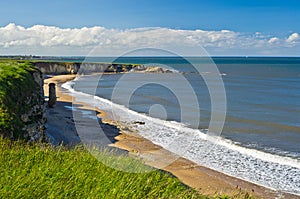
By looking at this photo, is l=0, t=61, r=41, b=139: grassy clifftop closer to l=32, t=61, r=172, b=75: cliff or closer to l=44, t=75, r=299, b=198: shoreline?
l=44, t=75, r=299, b=198: shoreline

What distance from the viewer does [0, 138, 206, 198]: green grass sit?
5836 mm

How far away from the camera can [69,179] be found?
6.46 meters

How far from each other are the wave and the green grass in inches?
400

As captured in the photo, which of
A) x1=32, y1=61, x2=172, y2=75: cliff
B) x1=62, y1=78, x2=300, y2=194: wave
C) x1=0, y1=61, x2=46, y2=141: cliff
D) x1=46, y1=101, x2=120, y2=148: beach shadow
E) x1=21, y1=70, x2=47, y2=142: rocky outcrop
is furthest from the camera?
x1=32, y1=61, x2=172, y2=75: cliff

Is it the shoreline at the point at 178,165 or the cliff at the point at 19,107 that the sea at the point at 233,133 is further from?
the cliff at the point at 19,107

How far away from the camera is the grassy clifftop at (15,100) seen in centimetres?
1270

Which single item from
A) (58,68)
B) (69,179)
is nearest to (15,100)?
(69,179)

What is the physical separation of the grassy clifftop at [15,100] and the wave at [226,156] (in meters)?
8.95

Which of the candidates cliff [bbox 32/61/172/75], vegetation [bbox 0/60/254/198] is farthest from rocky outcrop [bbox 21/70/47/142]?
cliff [bbox 32/61/172/75]

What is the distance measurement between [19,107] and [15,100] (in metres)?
0.56

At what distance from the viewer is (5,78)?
54.7ft

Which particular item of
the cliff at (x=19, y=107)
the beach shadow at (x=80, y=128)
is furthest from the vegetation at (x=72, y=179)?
the beach shadow at (x=80, y=128)

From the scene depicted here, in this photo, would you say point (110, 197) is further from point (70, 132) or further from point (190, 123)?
point (190, 123)

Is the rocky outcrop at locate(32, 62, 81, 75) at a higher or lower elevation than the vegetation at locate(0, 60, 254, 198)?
lower
